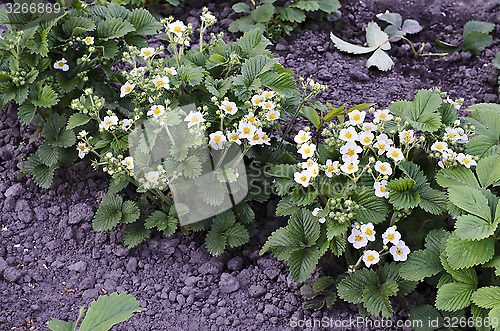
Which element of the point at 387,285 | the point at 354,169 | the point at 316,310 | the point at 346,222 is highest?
the point at 354,169

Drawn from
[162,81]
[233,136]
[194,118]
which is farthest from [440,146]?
[162,81]

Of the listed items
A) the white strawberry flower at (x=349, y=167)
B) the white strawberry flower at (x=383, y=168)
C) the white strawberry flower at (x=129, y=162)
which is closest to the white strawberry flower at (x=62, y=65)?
the white strawberry flower at (x=129, y=162)

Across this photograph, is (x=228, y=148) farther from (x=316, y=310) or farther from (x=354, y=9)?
(x=354, y=9)

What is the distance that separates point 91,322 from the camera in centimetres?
124

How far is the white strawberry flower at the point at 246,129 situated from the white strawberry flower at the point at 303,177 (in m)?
0.24

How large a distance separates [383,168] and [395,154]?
7cm

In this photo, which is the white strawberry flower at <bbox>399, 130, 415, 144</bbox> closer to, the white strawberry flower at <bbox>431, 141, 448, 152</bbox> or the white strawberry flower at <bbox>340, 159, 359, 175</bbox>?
the white strawberry flower at <bbox>431, 141, 448, 152</bbox>

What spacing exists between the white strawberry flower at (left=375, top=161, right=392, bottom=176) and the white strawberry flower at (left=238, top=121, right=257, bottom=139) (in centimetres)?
49

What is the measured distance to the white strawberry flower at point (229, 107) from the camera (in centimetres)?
189

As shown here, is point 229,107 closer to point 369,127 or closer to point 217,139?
point 217,139

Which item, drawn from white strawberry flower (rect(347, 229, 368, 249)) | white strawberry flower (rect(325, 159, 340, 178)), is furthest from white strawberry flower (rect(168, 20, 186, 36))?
white strawberry flower (rect(347, 229, 368, 249))

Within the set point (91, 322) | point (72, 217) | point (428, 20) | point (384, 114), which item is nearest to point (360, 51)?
point (428, 20)

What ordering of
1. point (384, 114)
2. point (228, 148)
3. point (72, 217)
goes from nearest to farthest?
point (384, 114) → point (228, 148) → point (72, 217)

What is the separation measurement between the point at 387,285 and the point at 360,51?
1.69 m
